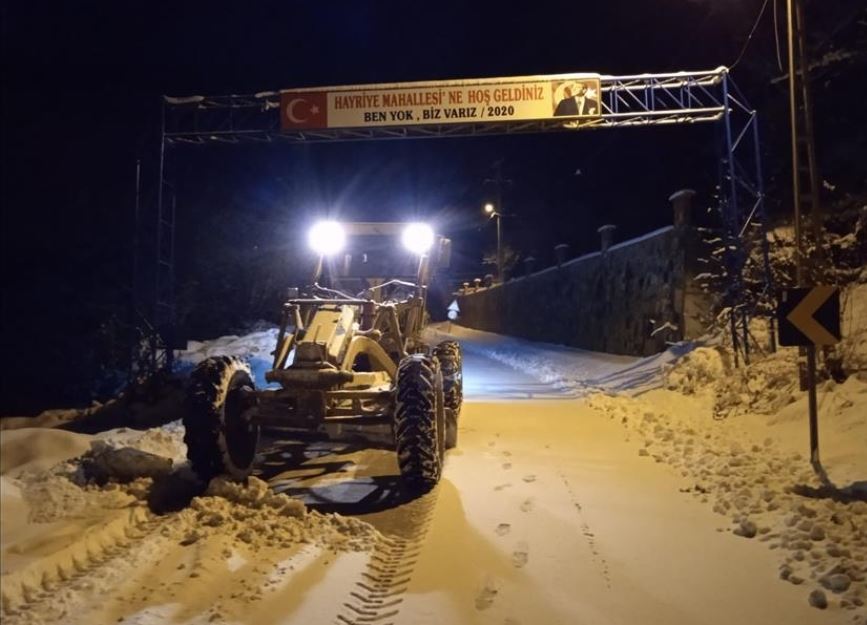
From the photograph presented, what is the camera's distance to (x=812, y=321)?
719 centimetres

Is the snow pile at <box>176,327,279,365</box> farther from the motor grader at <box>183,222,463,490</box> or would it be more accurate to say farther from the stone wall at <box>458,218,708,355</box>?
the stone wall at <box>458,218,708,355</box>

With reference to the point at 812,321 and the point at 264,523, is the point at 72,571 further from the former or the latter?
the point at 812,321

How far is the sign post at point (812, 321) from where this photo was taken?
714cm

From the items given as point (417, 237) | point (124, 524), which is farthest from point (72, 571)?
point (417, 237)

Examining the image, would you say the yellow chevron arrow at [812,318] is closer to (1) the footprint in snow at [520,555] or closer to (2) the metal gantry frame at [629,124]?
(1) the footprint in snow at [520,555]

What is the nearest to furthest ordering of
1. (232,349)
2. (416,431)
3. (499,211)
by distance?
(416,431) → (232,349) → (499,211)

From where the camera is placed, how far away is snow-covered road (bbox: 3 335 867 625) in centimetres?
418

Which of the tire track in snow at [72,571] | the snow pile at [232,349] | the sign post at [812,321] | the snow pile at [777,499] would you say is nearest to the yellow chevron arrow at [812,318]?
the sign post at [812,321]

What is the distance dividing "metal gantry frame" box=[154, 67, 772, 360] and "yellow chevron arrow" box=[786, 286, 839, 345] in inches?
238

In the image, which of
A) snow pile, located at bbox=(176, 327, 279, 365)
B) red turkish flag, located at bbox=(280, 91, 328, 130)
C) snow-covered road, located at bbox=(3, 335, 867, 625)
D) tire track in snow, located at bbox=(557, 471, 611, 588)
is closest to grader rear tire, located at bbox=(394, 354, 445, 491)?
snow-covered road, located at bbox=(3, 335, 867, 625)

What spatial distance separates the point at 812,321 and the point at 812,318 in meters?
0.03

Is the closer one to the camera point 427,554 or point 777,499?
point 427,554

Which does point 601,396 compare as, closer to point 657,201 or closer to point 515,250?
point 657,201

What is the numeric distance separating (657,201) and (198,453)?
26042mm
